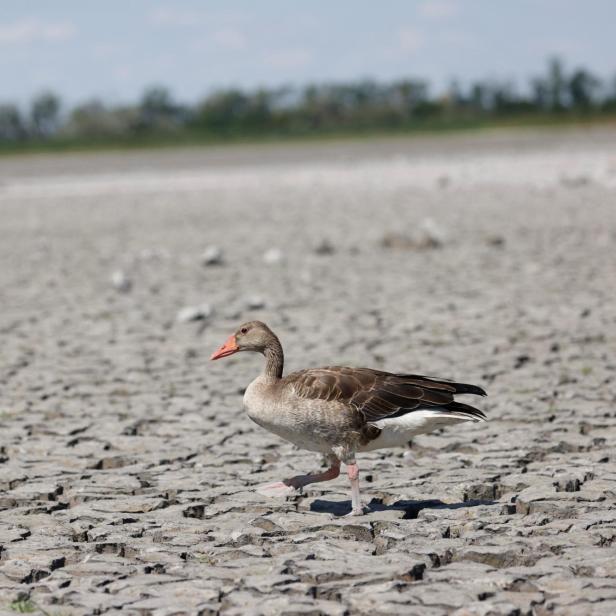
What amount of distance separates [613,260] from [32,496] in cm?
962

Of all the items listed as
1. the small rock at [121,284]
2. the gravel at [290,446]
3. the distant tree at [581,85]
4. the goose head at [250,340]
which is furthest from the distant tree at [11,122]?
the goose head at [250,340]

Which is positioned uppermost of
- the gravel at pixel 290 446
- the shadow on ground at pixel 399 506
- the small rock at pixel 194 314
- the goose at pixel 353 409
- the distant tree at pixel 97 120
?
the distant tree at pixel 97 120

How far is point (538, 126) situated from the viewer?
202ft

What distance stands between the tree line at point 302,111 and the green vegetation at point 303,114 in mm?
77

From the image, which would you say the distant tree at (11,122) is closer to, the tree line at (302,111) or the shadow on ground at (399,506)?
the tree line at (302,111)

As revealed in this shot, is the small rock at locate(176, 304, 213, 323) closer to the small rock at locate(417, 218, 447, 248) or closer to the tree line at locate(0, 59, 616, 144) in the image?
the small rock at locate(417, 218, 447, 248)

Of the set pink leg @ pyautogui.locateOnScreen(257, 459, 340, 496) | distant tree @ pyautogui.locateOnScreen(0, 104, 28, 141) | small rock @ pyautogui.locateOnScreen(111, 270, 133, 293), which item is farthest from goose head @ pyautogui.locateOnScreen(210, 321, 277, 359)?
distant tree @ pyautogui.locateOnScreen(0, 104, 28, 141)

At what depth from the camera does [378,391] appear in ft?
16.5

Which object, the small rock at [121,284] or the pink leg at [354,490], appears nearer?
the pink leg at [354,490]

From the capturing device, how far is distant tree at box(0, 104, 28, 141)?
10469 cm

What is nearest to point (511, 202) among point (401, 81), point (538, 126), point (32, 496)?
point (32, 496)

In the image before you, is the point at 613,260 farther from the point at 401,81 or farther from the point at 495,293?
the point at 401,81

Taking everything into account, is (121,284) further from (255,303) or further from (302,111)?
(302,111)

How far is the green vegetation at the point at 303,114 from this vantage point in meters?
64.8
